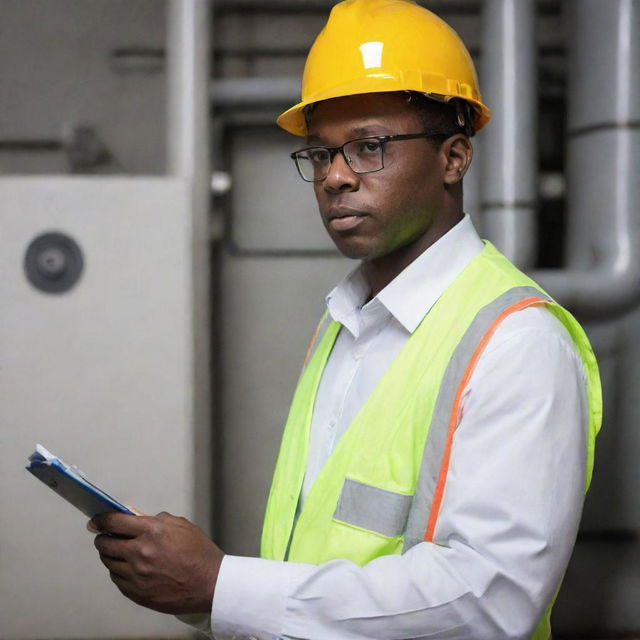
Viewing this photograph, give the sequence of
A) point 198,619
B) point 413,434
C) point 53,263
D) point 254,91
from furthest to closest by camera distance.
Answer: point 254,91, point 53,263, point 198,619, point 413,434

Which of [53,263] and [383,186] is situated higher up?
[383,186]

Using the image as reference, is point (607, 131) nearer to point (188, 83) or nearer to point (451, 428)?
point (188, 83)

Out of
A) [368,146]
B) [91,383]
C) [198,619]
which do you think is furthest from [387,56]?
[91,383]

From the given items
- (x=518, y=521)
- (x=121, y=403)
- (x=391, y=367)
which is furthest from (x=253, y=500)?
(x=518, y=521)

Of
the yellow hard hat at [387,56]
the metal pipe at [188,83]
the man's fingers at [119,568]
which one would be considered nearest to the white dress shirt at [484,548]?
the man's fingers at [119,568]

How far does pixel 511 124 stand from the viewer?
6.75 feet

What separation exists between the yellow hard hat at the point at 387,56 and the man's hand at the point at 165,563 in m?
0.59

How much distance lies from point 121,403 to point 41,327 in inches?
11.0

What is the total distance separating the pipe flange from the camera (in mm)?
1902

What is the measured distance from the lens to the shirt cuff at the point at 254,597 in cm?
80

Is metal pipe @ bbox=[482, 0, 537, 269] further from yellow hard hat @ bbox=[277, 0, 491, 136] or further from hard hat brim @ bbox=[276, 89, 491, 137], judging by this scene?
yellow hard hat @ bbox=[277, 0, 491, 136]

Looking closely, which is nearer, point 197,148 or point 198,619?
point 198,619

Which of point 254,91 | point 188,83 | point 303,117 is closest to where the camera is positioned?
point 303,117

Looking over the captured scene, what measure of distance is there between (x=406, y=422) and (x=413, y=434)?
0.05ft
